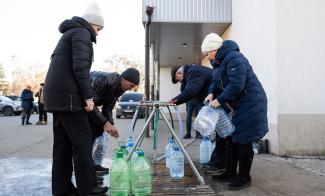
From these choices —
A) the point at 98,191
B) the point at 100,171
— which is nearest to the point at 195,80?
the point at 100,171

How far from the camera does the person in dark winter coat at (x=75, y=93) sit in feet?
12.2

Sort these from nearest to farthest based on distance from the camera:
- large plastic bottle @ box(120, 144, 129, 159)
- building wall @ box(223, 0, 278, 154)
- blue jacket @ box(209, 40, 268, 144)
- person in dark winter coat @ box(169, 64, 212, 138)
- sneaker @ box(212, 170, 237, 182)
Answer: large plastic bottle @ box(120, 144, 129, 159)
blue jacket @ box(209, 40, 268, 144)
sneaker @ box(212, 170, 237, 182)
person in dark winter coat @ box(169, 64, 212, 138)
building wall @ box(223, 0, 278, 154)

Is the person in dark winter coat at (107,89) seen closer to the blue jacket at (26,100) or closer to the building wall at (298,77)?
the building wall at (298,77)

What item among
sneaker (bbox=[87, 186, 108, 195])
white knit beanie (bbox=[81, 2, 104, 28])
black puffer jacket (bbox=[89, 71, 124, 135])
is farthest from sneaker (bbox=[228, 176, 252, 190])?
white knit beanie (bbox=[81, 2, 104, 28])

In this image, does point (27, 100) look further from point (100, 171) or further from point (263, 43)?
point (100, 171)

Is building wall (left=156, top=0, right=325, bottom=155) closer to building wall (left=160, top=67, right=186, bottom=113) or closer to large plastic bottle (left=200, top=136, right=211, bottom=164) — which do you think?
large plastic bottle (left=200, top=136, right=211, bottom=164)

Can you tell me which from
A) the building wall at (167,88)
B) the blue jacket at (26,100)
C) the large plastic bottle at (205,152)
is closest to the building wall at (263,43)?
the large plastic bottle at (205,152)

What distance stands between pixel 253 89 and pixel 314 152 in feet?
9.59

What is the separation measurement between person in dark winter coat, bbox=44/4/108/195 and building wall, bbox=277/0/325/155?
12.9 feet

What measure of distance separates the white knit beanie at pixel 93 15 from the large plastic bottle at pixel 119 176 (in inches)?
54.0

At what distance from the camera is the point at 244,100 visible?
14.4ft

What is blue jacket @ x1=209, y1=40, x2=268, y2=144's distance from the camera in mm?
4305

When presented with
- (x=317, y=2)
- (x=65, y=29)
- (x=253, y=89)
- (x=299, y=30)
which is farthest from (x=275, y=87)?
(x=65, y=29)

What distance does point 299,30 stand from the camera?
21.9ft
